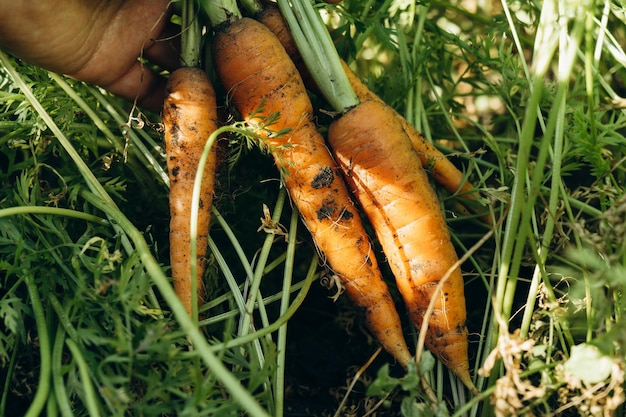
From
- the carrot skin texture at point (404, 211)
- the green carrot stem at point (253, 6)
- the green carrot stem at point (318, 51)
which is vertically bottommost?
the carrot skin texture at point (404, 211)

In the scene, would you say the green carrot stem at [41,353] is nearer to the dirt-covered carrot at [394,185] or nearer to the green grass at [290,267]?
the green grass at [290,267]

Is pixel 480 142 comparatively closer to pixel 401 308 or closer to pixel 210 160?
pixel 401 308

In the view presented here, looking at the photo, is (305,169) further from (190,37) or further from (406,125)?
(190,37)

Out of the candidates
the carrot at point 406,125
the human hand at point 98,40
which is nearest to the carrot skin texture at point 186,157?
the human hand at point 98,40

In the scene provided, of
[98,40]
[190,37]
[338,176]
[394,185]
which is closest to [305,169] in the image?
[338,176]

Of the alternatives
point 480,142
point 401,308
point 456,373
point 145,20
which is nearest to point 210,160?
point 145,20

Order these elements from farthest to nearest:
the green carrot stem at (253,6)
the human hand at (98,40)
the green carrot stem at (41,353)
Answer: the green carrot stem at (253,6) < the human hand at (98,40) < the green carrot stem at (41,353)

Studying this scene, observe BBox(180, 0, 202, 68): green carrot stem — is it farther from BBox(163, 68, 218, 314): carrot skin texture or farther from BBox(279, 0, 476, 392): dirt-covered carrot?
BBox(279, 0, 476, 392): dirt-covered carrot

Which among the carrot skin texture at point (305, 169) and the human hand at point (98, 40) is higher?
the human hand at point (98, 40)
